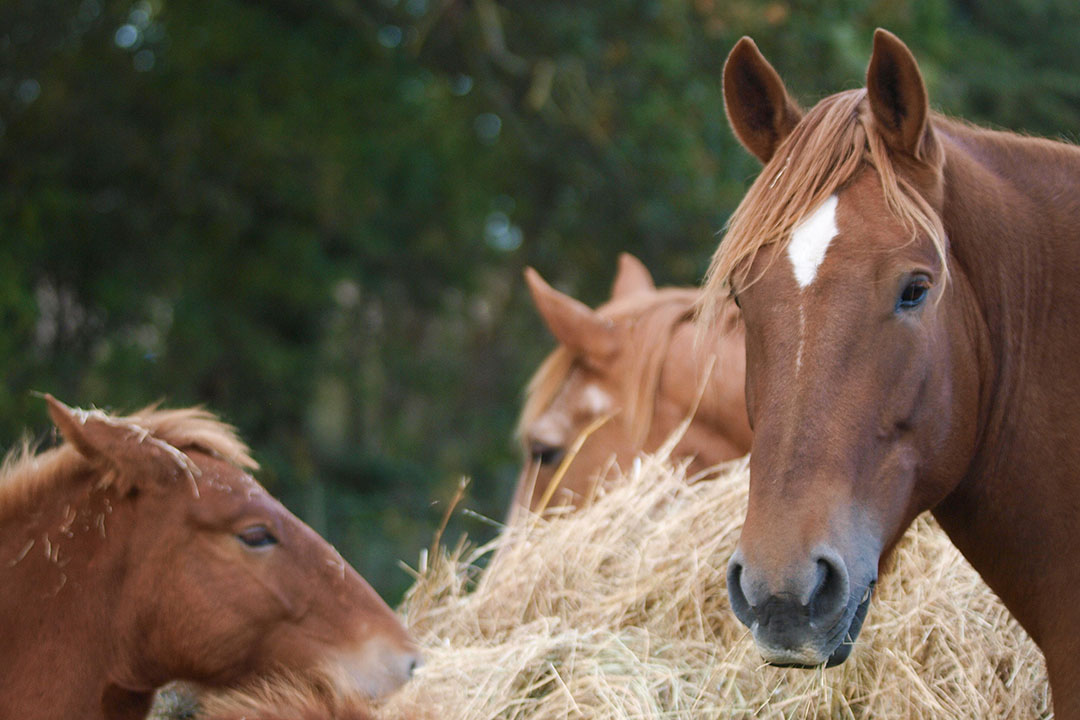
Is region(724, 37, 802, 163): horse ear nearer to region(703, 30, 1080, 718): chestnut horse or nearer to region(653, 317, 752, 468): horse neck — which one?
region(703, 30, 1080, 718): chestnut horse

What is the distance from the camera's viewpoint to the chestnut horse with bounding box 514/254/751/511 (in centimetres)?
389

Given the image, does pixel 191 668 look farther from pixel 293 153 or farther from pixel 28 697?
pixel 293 153

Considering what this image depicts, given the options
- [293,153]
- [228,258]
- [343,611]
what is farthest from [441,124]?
[343,611]

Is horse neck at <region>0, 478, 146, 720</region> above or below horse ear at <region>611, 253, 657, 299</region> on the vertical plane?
above

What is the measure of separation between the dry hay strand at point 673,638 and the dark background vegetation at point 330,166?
4.03 meters

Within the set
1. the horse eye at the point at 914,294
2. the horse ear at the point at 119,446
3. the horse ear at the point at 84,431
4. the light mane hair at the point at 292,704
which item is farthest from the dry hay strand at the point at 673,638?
the horse ear at the point at 84,431

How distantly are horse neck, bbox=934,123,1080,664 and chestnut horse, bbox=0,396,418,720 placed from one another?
1569mm

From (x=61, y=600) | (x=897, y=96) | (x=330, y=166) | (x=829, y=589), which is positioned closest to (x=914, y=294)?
(x=897, y=96)

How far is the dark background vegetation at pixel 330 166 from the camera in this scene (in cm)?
705

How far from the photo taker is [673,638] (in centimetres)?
277

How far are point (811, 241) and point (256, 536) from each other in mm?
1697

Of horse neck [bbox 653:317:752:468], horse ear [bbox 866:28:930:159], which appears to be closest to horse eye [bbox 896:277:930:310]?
horse ear [bbox 866:28:930:159]

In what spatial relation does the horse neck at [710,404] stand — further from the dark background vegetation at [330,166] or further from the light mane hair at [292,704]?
the dark background vegetation at [330,166]

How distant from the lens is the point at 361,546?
8.85 metres
